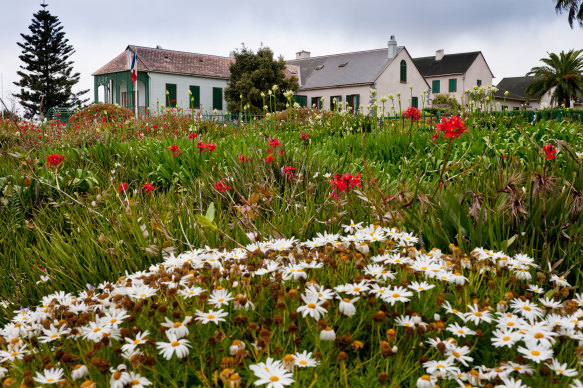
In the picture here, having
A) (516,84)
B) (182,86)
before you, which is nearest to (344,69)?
(182,86)

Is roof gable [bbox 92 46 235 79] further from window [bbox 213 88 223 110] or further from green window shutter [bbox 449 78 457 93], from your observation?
green window shutter [bbox 449 78 457 93]

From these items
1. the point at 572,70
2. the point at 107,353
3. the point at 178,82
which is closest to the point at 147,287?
the point at 107,353

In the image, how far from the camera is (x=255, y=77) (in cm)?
2977

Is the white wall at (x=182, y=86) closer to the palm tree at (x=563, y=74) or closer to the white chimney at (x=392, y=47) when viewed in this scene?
the white chimney at (x=392, y=47)

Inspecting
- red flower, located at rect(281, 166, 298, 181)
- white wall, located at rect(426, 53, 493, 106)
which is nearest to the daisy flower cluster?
red flower, located at rect(281, 166, 298, 181)

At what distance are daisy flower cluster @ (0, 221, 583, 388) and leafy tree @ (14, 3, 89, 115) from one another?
1661 inches

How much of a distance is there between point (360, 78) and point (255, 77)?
9846 mm

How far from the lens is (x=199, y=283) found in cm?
178

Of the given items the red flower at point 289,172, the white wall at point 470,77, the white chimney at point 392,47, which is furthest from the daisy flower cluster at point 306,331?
the white wall at point 470,77

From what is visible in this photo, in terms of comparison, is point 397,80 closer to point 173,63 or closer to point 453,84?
point 453,84

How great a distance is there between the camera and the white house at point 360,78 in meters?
35.2

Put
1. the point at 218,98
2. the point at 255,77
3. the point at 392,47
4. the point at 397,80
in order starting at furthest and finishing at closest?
the point at 397,80 < the point at 218,98 < the point at 392,47 < the point at 255,77

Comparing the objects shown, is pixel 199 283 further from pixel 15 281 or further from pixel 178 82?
pixel 178 82

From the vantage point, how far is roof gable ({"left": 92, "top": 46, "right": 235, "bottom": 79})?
3278 centimetres
